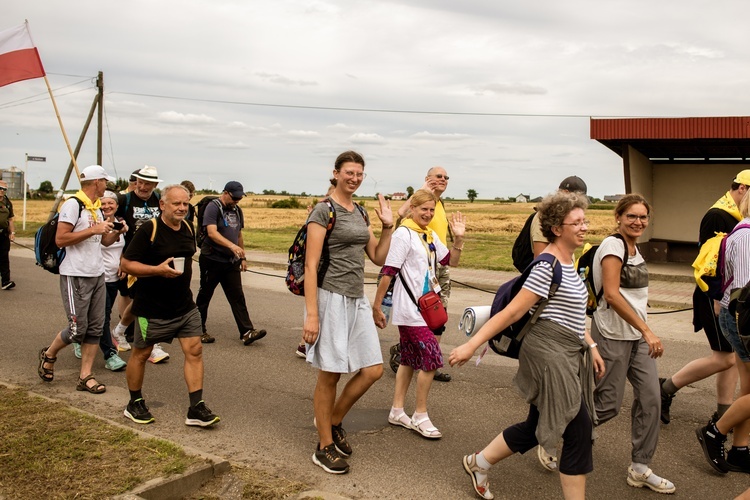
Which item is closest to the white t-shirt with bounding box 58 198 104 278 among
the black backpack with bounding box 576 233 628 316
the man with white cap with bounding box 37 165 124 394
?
the man with white cap with bounding box 37 165 124 394

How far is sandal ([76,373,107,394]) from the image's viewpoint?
6020 mm

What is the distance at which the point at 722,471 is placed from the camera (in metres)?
4.50

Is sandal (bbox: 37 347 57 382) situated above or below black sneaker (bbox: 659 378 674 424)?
above

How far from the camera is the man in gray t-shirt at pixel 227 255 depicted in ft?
26.2

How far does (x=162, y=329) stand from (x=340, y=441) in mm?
1546

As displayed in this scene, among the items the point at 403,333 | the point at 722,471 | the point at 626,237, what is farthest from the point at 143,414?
the point at 722,471

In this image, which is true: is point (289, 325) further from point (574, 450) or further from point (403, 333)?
point (574, 450)

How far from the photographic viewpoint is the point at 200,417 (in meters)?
5.18

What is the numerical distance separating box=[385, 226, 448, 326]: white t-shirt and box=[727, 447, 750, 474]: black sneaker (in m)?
2.15

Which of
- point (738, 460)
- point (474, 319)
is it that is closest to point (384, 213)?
point (474, 319)

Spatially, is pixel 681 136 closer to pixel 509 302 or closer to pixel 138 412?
pixel 509 302

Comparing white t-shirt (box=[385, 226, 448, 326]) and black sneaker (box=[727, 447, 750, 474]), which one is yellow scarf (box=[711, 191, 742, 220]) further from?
white t-shirt (box=[385, 226, 448, 326])

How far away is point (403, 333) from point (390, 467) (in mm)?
1049

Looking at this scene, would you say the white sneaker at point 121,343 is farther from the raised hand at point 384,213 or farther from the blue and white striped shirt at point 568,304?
the blue and white striped shirt at point 568,304
